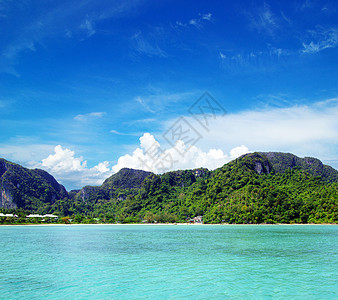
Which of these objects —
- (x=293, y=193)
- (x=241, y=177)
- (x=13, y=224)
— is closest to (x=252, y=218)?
(x=293, y=193)

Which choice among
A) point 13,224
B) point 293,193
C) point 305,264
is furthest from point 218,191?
point 305,264

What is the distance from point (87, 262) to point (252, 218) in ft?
293

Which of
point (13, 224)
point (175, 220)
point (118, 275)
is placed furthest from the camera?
point (175, 220)

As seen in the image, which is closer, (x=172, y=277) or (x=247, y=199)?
(x=172, y=277)

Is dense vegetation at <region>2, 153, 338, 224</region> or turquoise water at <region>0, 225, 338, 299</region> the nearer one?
turquoise water at <region>0, 225, 338, 299</region>

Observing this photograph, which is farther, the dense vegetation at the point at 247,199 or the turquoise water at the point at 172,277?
the dense vegetation at the point at 247,199

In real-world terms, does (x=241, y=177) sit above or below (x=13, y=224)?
above

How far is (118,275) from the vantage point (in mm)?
18078

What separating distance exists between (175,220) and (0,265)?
A: 122916mm

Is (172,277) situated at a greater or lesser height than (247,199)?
lesser

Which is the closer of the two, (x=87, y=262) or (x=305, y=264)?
(x=305, y=264)

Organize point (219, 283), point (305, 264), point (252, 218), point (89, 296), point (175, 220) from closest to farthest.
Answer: point (89, 296)
point (219, 283)
point (305, 264)
point (252, 218)
point (175, 220)

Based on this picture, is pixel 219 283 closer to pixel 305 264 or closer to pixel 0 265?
pixel 305 264

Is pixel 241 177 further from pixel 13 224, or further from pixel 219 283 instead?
pixel 219 283
